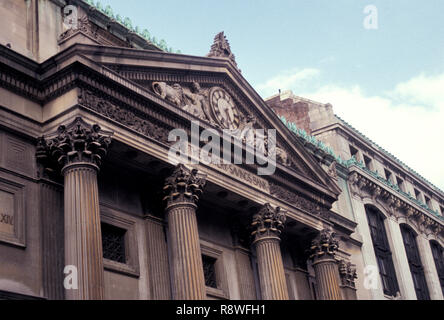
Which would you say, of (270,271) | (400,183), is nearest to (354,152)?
(400,183)

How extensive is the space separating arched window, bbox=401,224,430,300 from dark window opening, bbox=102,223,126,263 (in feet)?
98.2

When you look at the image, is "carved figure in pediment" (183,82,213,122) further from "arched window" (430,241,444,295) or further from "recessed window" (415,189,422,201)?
"recessed window" (415,189,422,201)

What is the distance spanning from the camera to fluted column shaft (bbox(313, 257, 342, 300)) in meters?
35.0

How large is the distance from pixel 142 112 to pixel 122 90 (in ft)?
4.03

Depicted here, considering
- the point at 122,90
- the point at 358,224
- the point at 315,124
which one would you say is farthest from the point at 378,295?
the point at 122,90

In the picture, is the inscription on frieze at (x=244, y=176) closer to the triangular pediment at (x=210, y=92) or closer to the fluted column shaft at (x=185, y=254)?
the triangular pediment at (x=210, y=92)

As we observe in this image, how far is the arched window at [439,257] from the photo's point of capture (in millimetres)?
56503

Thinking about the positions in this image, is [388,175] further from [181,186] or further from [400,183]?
[181,186]

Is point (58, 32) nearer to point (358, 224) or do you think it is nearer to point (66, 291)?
point (66, 291)

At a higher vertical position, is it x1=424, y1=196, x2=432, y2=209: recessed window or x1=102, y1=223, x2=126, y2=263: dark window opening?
x1=424, y1=196, x2=432, y2=209: recessed window

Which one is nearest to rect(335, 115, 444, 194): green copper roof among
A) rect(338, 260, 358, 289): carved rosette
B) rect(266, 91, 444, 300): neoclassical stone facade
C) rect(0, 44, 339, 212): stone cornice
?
rect(266, 91, 444, 300): neoclassical stone facade

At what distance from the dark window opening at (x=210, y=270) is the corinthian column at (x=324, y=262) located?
649cm

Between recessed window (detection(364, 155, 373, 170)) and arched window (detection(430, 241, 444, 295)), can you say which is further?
arched window (detection(430, 241, 444, 295))

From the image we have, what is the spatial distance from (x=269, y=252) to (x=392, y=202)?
23.0 meters
